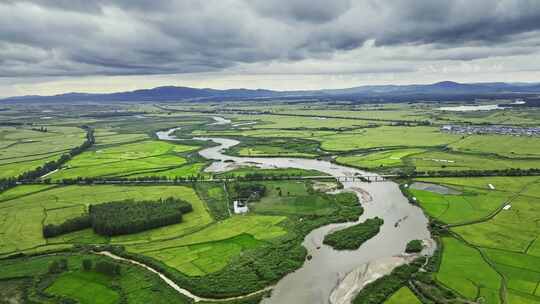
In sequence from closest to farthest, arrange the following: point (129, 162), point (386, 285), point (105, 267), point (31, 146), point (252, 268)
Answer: point (386, 285) < point (105, 267) < point (252, 268) < point (129, 162) < point (31, 146)

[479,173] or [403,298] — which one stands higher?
[479,173]

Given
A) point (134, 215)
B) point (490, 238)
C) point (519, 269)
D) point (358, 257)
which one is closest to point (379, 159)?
point (490, 238)

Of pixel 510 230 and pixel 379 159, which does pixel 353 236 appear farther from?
pixel 379 159

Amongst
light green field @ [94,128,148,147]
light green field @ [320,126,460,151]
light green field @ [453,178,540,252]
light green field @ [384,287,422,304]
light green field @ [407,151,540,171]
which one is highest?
light green field @ [94,128,148,147]

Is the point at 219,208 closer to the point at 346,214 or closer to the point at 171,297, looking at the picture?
the point at 346,214

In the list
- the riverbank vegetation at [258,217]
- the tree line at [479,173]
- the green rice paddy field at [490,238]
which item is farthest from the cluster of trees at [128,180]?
the green rice paddy field at [490,238]

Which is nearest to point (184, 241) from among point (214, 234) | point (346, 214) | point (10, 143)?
point (214, 234)

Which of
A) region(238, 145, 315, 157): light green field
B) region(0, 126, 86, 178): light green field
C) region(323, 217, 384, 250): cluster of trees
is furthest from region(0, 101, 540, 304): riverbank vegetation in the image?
region(323, 217, 384, 250): cluster of trees

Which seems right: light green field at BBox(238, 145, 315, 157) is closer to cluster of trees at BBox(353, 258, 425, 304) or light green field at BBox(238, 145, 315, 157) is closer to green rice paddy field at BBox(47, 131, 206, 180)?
green rice paddy field at BBox(47, 131, 206, 180)
